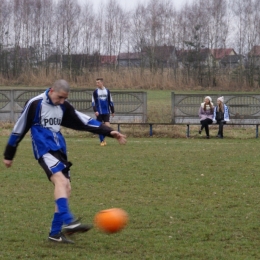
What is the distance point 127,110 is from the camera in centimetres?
2322

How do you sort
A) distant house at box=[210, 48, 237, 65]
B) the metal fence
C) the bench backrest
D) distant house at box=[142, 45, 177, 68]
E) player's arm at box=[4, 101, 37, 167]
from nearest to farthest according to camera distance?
player's arm at box=[4, 101, 37, 167] → the bench backrest → the metal fence → distant house at box=[142, 45, 177, 68] → distant house at box=[210, 48, 237, 65]

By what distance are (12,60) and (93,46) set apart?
8.22m

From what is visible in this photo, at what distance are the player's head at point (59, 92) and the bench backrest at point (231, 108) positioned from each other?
53.2 ft

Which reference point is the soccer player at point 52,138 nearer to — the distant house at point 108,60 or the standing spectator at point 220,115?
the standing spectator at point 220,115

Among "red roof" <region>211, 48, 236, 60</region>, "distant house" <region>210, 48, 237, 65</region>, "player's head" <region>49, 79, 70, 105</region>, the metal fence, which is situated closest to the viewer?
"player's head" <region>49, 79, 70, 105</region>

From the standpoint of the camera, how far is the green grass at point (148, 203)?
6473 millimetres

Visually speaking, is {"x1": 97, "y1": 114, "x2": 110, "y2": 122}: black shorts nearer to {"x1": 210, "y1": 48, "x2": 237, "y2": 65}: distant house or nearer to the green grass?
the green grass

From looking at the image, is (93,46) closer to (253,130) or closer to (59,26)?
(59,26)

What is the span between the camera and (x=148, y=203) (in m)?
9.01

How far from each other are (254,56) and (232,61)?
204 cm

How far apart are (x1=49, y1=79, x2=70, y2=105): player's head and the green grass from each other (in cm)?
163

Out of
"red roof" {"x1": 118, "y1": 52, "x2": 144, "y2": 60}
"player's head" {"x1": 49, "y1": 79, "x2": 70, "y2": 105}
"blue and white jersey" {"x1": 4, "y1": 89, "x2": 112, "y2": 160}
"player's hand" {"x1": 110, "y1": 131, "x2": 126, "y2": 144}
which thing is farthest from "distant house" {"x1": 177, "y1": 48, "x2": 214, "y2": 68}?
"player's head" {"x1": 49, "y1": 79, "x2": 70, "y2": 105}

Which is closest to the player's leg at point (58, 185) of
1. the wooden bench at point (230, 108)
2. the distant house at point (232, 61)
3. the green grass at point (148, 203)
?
the green grass at point (148, 203)

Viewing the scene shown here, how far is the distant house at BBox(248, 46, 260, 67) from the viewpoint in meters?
50.6
